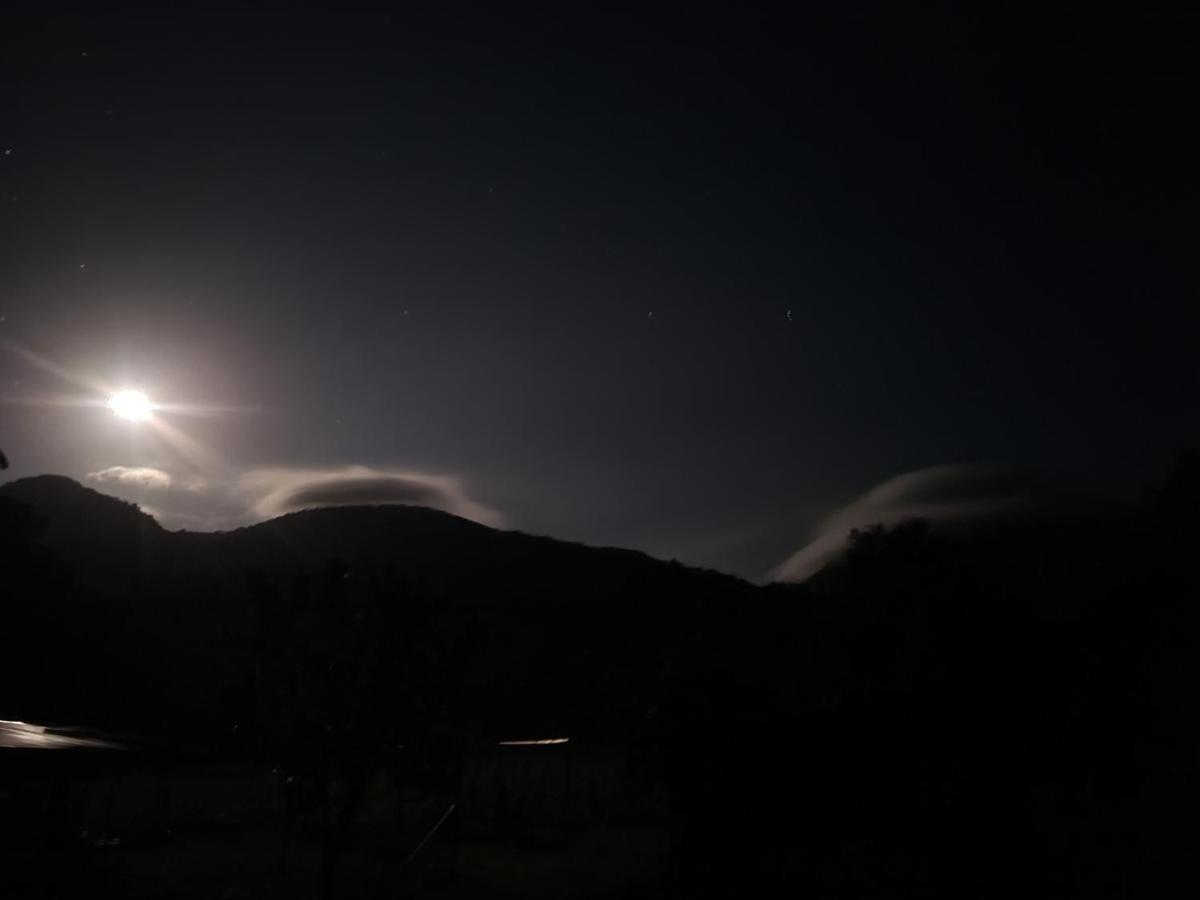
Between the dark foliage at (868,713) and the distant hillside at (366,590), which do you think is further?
the distant hillside at (366,590)

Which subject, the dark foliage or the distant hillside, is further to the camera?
the distant hillside

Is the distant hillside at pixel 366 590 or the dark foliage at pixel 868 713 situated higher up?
the distant hillside at pixel 366 590

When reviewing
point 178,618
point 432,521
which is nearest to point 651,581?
point 432,521

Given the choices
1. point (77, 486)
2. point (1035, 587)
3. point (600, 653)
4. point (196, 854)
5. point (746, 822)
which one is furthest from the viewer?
point (77, 486)

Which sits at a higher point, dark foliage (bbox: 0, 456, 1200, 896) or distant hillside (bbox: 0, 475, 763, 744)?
distant hillside (bbox: 0, 475, 763, 744)

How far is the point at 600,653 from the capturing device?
3897 cm

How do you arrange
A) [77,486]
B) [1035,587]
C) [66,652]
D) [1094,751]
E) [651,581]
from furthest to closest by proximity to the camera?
[77,486] < [651,581] < [66,652] < [1035,587] < [1094,751]

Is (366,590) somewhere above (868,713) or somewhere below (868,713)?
above

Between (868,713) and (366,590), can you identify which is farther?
(868,713)

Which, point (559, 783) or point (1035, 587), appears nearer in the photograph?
point (1035, 587)

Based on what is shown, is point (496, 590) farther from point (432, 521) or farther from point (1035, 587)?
point (1035, 587)

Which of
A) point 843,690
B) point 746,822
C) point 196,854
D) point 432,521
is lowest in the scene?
point 196,854

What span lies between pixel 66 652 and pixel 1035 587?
33.6 meters

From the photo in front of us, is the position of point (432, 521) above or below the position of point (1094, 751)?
above
